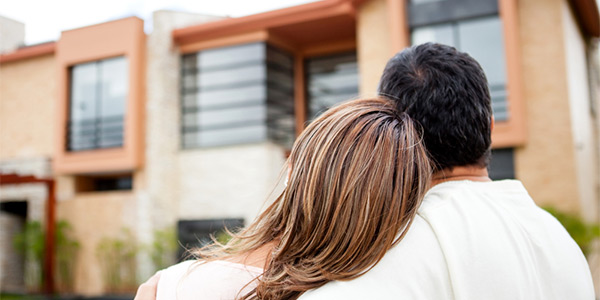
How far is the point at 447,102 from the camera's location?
5.01ft

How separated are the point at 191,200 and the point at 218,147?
137 cm

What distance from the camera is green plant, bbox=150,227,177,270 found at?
→ 11383mm

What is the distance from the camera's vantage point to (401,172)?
1.21 metres

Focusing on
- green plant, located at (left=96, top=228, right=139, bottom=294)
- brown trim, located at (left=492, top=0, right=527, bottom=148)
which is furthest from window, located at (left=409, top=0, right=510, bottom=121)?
green plant, located at (left=96, top=228, right=139, bottom=294)

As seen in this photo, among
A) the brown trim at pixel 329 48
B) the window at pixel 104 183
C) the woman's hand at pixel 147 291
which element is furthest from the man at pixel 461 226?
the window at pixel 104 183

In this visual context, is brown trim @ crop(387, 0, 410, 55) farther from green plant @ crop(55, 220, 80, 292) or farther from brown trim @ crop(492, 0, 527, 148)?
green plant @ crop(55, 220, 80, 292)

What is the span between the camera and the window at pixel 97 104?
1239 centimetres

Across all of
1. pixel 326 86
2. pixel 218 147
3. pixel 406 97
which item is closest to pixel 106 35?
pixel 218 147

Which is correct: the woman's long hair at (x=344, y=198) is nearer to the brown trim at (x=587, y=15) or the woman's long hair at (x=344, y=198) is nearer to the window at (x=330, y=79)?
the brown trim at (x=587, y=15)

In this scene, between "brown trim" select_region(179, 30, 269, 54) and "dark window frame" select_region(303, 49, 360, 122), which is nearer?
"brown trim" select_region(179, 30, 269, 54)

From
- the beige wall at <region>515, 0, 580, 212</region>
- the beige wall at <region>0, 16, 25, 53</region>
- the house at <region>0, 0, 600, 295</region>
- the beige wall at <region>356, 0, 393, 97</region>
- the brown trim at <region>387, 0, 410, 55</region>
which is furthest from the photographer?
the house at <region>0, 0, 600, 295</region>

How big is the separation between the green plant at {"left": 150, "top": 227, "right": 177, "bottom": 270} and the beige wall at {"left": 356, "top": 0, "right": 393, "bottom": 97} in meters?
5.25

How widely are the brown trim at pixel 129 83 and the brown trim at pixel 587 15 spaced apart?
9.19 metres

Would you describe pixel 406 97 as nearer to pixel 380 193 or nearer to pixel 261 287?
pixel 380 193
